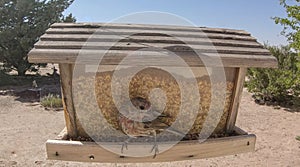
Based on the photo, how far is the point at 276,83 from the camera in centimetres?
852

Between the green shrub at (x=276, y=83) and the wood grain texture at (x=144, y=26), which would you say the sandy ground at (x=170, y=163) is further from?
the wood grain texture at (x=144, y=26)

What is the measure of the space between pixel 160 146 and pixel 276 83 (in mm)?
7709

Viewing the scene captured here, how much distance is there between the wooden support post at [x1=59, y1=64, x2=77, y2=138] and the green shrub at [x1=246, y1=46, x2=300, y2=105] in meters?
7.54

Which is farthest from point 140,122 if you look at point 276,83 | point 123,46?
point 276,83

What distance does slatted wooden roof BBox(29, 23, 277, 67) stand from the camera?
1.82 meters

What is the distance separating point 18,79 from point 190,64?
11992mm

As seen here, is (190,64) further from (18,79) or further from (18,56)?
(18,79)

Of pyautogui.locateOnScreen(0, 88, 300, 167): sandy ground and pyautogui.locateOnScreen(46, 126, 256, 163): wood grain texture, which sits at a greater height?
pyautogui.locateOnScreen(46, 126, 256, 163): wood grain texture

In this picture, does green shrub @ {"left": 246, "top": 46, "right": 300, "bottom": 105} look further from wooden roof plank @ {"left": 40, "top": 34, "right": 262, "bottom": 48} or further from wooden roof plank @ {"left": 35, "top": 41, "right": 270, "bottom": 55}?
wooden roof plank @ {"left": 35, "top": 41, "right": 270, "bottom": 55}

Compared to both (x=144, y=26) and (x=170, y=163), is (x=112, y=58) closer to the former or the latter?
(x=144, y=26)

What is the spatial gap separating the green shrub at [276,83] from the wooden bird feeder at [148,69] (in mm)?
6741

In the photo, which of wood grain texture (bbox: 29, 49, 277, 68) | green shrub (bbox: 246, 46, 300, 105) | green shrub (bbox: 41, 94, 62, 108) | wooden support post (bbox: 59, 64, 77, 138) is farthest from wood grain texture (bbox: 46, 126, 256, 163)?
green shrub (bbox: 246, 46, 300, 105)

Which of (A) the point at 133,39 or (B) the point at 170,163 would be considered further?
(B) the point at 170,163

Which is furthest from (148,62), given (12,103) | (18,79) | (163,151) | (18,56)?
(18,79)
